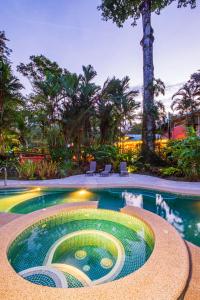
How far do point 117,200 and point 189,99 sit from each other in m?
12.0

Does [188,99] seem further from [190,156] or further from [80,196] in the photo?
[80,196]

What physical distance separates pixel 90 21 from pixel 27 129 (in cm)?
985

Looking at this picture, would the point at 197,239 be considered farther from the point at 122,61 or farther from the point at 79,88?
the point at 122,61

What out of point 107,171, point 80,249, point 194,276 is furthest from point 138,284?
point 107,171

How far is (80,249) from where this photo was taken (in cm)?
364

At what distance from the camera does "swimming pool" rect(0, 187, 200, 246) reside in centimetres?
539

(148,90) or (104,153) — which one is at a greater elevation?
(148,90)

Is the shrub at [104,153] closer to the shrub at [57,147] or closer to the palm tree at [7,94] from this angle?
the shrub at [57,147]

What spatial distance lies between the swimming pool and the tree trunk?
447 cm

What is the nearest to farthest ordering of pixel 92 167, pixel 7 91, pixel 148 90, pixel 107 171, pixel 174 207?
pixel 174 207, pixel 107 171, pixel 92 167, pixel 148 90, pixel 7 91

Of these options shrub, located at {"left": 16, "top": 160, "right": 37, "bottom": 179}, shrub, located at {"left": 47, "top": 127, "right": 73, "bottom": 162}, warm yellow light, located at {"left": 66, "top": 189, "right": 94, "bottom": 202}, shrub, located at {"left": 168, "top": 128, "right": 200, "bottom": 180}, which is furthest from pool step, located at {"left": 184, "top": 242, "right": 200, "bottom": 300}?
shrub, located at {"left": 47, "top": 127, "right": 73, "bottom": 162}

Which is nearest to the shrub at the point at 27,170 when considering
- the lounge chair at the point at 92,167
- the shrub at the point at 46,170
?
the shrub at the point at 46,170

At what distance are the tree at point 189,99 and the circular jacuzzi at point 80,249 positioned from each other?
1344cm

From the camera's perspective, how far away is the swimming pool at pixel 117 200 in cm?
539
